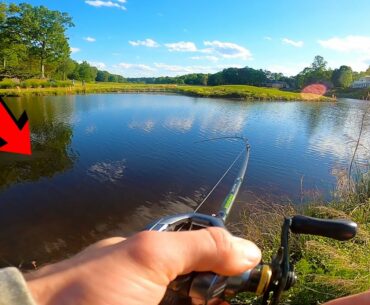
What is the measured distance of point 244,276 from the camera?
0.96 m

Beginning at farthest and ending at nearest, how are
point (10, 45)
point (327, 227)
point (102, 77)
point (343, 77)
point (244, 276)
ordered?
1. point (102, 77)
2. point (343, 77)
3. point (10, 45)
4. point (327, 227)
5. point (244, 276)

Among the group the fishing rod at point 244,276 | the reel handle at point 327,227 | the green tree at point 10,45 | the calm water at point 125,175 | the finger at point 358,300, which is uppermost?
the green tree at point 10,45

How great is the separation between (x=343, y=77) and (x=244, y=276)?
111 metres

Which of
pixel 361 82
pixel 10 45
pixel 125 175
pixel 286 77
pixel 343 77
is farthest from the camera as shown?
pixel 286 77

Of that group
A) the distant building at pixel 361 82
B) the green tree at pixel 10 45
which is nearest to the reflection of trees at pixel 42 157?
the green tree at pixel 10 45

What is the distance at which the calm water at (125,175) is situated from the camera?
7.83 m

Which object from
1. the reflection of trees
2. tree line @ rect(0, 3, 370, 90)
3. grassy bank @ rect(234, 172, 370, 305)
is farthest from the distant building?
grassy bank @ rect(234, 172, 370, 305)

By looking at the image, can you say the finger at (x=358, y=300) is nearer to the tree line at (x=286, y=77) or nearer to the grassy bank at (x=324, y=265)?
the grassy bank at (x=324, y=265)

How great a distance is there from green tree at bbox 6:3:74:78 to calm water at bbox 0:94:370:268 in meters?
37.8

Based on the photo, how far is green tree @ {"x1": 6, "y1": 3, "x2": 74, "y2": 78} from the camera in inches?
1992

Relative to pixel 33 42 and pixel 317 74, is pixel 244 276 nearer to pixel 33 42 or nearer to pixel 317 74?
pixel 33 42

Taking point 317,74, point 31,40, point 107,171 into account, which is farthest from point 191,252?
point 317,74

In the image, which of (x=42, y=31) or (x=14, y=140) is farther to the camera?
(x=42, y=31)

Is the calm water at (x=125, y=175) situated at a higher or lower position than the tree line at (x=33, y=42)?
lower
